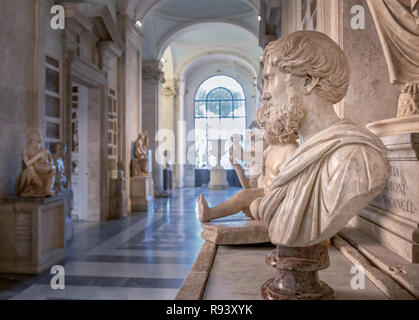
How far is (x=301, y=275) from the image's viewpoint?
1477 millimetres

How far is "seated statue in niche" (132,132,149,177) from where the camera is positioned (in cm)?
1105

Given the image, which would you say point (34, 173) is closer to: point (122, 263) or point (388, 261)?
point (122, 263)

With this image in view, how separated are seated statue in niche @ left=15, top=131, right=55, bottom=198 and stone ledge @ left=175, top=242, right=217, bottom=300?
3537mm

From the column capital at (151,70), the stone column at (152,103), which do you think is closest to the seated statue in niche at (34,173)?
the stone column at (152,103)

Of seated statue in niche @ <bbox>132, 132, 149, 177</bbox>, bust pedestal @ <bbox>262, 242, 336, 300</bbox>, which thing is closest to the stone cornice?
seated statue in niche @ <bbox>132, 132, 149, 177</bbox>

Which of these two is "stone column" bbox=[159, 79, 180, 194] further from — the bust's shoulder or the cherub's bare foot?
the bust's shoulder

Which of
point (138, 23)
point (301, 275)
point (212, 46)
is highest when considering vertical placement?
point (212, 46)

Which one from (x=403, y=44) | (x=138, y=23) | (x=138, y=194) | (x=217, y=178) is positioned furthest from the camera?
(x=217, y=178)

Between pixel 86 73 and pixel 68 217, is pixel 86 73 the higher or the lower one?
the higher one

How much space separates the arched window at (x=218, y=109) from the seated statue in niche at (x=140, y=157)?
40.8 ft

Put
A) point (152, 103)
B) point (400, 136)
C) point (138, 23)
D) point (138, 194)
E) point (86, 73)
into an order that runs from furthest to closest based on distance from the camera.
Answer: point (152, 103)
point (138, 23)
point (138, 194)
point (86, 73)
point (400, 136)

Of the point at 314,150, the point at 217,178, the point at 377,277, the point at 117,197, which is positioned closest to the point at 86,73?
the point at 117,197

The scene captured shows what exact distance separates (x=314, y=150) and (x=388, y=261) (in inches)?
36.7
